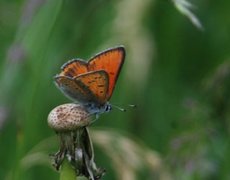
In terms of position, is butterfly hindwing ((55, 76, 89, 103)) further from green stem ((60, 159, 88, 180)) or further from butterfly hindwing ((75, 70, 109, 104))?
green stem ((60, 159, 88, 180))

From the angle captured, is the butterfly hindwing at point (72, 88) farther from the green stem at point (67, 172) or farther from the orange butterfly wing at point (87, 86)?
the green stem at point (67, 172)

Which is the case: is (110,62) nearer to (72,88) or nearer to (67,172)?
(72,88)

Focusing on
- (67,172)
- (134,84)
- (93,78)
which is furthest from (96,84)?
(134,84)

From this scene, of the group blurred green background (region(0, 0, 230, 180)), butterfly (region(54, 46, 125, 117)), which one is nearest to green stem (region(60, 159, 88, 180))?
butterfly (region(54, 46, 125, 117))

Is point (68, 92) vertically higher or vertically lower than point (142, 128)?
higher

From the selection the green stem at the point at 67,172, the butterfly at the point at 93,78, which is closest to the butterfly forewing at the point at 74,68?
the butterfly at the point at 93,78

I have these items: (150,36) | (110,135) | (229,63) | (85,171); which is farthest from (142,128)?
(85,171)

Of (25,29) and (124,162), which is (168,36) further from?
(25,29)
